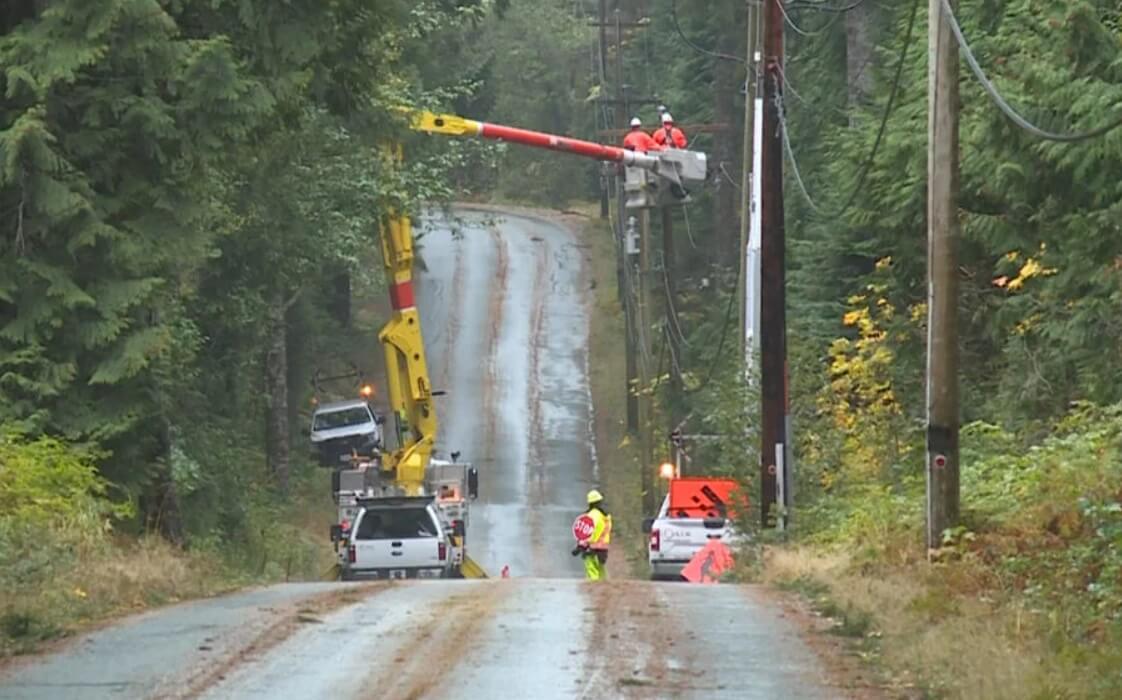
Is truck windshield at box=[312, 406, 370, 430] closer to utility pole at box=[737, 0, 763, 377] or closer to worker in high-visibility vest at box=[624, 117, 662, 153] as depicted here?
worker in high-visibility vest at box=[624, 117, 662, 153]

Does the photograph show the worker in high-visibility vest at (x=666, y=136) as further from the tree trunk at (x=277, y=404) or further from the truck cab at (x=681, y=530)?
the truck cab at (x=681, y=530)

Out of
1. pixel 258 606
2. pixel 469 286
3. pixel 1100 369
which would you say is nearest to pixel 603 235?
pixel 469 286

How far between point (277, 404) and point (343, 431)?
7.06 meters

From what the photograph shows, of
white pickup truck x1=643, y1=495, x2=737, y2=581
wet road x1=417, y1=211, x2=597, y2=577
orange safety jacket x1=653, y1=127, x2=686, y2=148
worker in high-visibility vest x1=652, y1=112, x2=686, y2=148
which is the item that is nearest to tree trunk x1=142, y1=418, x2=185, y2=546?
white pickup truck x1=643, y1=495, x2=737, y2=581

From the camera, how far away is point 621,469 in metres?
54.0

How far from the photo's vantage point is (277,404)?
43.7 meters

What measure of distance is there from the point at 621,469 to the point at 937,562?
122 feet

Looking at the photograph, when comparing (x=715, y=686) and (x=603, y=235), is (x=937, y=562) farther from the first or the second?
(x=603, y=235)

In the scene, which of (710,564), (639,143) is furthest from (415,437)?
(710,564)

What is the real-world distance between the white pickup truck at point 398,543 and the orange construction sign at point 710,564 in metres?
4.32

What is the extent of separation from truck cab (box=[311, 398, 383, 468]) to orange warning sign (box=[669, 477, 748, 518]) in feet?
62.6

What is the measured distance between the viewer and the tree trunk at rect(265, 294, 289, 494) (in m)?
43.7

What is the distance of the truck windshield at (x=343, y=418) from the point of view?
50.8 m

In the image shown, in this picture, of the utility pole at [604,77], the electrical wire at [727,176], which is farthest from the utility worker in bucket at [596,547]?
the utility pole at [604,77]
